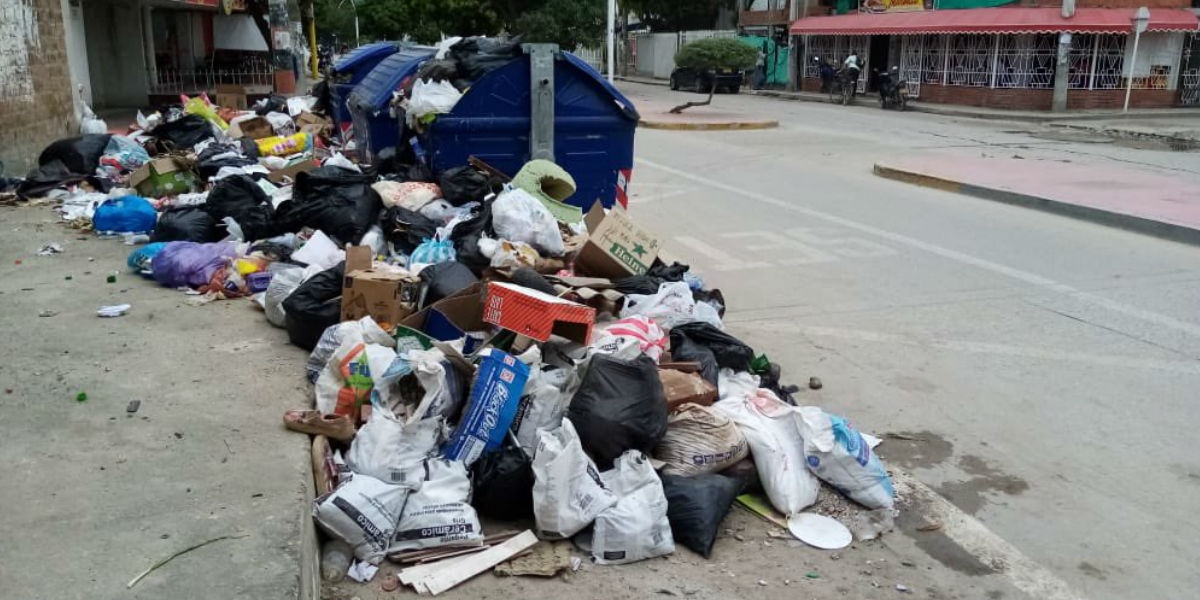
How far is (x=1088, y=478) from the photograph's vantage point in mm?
4207

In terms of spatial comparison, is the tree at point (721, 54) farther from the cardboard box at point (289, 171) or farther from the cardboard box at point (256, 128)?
the cardboard box at point (289, 171)

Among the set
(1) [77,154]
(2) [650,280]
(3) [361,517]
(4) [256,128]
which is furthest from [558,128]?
(4) [256,128]

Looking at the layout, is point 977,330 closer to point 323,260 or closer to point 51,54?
point 323,260

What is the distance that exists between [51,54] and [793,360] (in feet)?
34.2

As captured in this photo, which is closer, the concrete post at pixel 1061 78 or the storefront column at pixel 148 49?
the storefront column at pixel 148 49

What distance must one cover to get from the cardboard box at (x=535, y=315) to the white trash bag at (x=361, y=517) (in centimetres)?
105

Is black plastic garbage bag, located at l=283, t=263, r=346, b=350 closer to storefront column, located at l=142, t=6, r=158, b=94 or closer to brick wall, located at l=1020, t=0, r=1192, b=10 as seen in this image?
storefront column, located at l=142, t=6, r=158, b=94

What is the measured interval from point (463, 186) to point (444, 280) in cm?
200

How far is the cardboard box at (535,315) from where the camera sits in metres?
4.15

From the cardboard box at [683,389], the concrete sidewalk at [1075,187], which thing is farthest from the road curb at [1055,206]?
the cardboard box at [683,389]

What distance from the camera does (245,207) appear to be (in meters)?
7.36

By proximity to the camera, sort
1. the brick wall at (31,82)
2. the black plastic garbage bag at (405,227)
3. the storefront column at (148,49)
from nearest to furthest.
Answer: the black plastic garbage bag at (405,227), the brick wall at (31,82), the storefront column at (148,49)

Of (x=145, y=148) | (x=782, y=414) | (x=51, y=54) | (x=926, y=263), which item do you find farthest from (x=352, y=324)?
(x=51, y=54)

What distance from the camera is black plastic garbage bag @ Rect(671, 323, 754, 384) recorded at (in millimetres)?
4844
